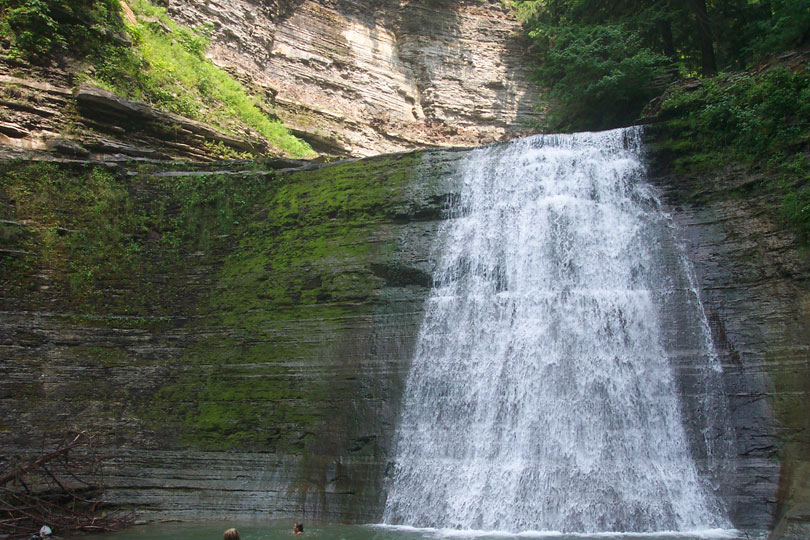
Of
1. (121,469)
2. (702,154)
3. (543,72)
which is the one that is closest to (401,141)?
(543,72)

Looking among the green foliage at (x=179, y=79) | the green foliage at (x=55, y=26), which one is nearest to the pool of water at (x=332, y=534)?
the green foliage at (x=179, y=79)

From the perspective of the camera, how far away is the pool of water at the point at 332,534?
798 centimetres

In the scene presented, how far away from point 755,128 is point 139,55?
51.0 ft

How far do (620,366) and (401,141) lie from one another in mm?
16375

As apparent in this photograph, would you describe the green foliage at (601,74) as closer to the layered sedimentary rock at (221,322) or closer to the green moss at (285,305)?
the layered sedimentary rock at (221,322)

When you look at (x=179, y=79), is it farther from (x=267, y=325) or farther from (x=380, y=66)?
(x=380, y=66)

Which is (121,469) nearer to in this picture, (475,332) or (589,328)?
(475,332)

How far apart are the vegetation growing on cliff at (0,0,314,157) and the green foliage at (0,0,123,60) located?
0.02m

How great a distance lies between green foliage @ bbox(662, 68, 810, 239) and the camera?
10.6 metres

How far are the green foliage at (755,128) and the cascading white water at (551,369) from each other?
3.79 ft

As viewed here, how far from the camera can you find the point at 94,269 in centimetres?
1252

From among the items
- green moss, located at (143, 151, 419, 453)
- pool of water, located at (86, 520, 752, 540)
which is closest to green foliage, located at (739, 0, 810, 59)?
green moss, located at (143, 151, 419, 453)

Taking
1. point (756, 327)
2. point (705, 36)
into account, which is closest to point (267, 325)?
point (756, 327)

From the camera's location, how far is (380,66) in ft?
85.1
